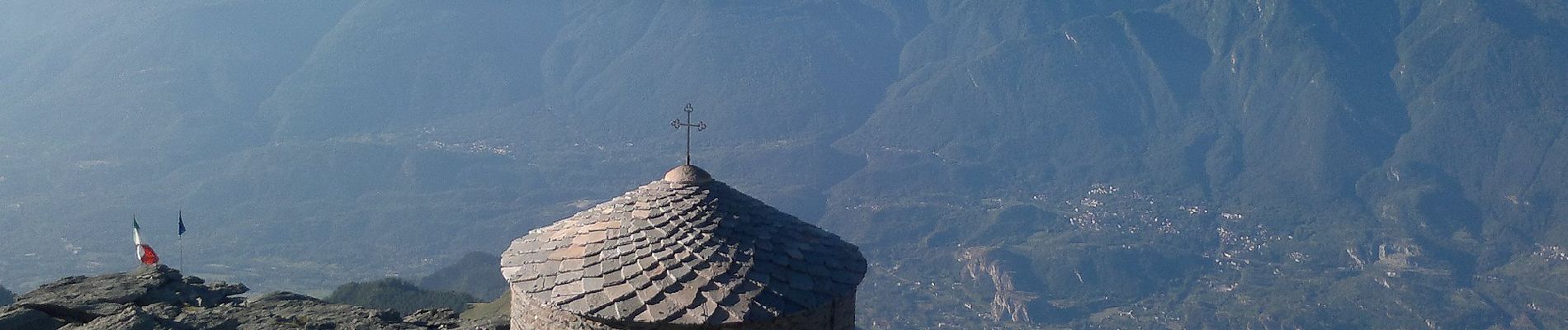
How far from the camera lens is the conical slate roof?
42.9 ft

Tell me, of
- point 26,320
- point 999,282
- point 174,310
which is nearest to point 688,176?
point 26,320

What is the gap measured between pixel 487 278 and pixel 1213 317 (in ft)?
247

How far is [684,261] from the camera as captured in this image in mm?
13484

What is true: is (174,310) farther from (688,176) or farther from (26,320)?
(688,176)

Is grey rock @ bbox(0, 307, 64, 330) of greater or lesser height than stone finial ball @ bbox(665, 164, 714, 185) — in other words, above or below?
→ below

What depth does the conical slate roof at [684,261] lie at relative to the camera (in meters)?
13.1

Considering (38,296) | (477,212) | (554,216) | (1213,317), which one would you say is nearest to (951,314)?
(1213,317)

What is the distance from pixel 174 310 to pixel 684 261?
13.8 meters

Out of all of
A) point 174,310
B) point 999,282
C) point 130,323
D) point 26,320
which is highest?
point 999,282

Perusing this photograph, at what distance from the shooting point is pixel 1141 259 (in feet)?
506

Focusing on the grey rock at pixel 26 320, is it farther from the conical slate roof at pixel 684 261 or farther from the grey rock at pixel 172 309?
the conical slate roof at pixel 684 261

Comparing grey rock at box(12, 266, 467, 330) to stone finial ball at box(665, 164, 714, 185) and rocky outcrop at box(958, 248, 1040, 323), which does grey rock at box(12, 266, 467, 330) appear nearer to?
stone finial ball at box(665, 164, 714, 185)

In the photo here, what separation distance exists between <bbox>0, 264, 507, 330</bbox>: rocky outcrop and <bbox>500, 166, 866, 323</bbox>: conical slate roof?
8244 millimetres

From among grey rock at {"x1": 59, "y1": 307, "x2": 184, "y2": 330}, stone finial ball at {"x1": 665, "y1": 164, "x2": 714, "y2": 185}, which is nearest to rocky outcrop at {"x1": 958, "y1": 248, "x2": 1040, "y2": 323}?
grey rock at {"x1": 59, "y1": 307, "x2": 184, "y2": 330}
